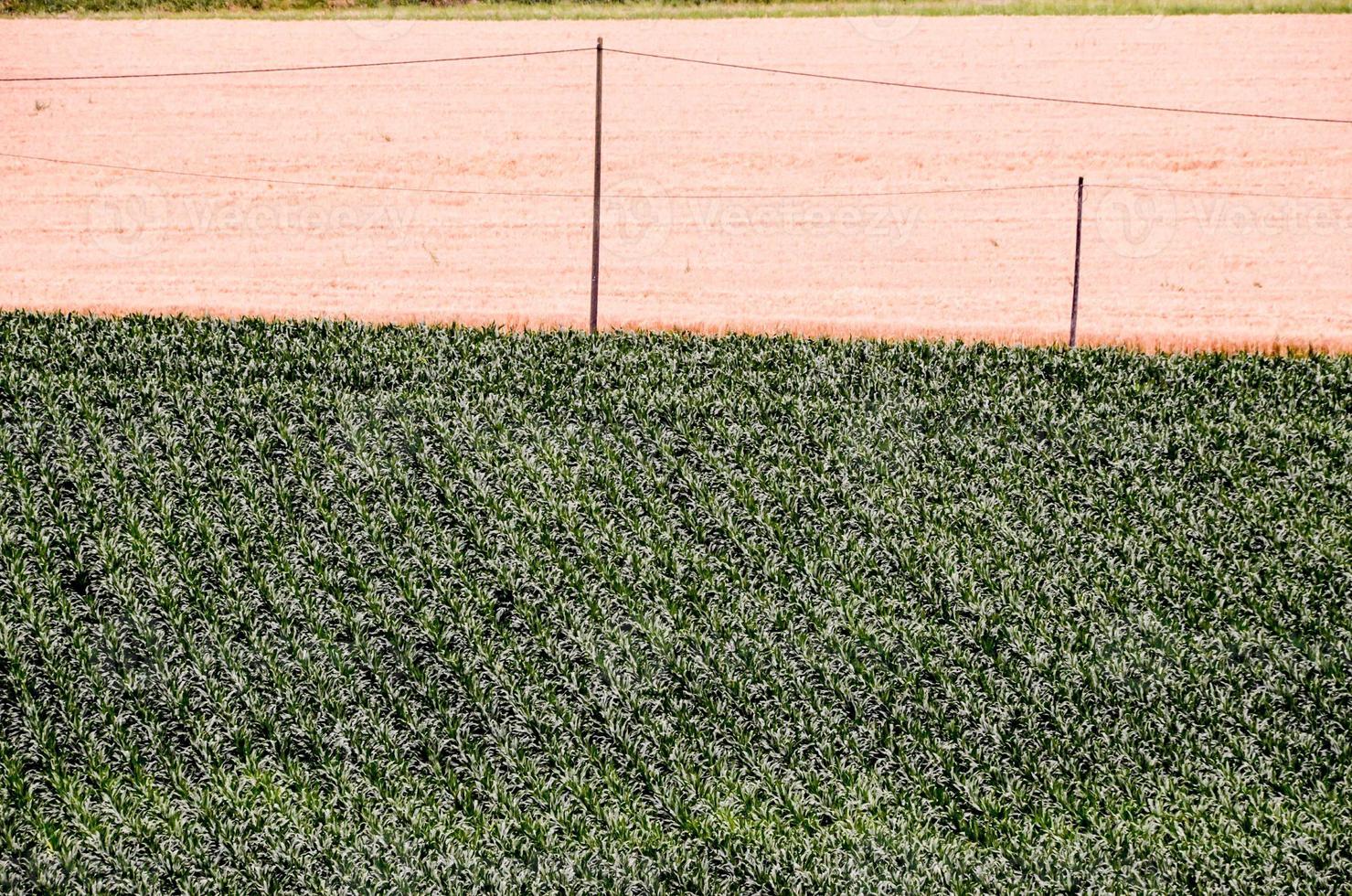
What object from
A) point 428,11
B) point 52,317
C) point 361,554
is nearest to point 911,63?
point 428,11

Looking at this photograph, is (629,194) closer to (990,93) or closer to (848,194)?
(848,194)

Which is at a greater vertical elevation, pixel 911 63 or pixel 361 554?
pixel 911 63

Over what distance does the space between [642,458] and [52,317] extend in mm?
7209

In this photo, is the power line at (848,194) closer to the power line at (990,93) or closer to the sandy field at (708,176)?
the sandy field at (708,176)

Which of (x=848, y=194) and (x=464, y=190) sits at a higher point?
(x=848, y=194)

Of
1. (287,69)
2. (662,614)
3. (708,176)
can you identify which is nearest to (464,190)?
(708,176)

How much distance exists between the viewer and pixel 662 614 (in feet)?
36.1

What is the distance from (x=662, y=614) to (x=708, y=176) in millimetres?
15357

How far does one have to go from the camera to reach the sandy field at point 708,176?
20453 millimetres

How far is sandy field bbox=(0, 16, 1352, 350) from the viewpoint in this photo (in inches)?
805

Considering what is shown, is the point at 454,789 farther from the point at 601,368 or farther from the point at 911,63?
the point at 911,63

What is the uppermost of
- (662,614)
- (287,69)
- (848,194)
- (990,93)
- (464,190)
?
(287,69)

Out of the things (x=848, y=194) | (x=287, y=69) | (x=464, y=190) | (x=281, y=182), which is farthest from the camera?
(x=287, y=69)

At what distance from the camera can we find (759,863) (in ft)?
26.7
